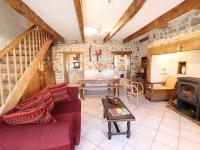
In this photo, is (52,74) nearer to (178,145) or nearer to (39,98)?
(39,98)

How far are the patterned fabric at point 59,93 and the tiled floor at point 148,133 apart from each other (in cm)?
71

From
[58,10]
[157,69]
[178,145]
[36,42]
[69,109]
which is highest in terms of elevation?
[58,10]

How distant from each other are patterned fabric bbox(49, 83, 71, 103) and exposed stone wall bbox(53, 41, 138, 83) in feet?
11.6

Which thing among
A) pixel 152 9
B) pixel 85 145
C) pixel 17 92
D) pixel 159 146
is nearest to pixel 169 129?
pixel 159 146

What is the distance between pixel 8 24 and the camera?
3.48 m

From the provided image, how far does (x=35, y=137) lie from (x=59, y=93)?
159 cm

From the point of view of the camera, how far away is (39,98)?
85.4 inches

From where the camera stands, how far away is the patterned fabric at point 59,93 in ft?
8.92

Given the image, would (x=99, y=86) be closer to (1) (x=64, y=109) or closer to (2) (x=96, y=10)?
(1) (x=64, y=109)

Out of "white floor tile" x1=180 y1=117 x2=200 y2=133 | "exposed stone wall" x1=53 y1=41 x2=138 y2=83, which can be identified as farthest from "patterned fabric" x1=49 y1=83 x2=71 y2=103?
"exposed stone wall" x1=53 y1=41 x2=138 y2=83

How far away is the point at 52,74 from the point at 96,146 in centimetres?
467

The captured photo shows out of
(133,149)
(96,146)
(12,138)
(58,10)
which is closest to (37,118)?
(12,138)

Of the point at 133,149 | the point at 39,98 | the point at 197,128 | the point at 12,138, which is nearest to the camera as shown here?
the point at 12,138

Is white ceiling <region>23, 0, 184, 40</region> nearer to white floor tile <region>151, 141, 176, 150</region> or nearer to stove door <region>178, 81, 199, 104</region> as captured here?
stove door <region>178, 81, 199, 104</region>
